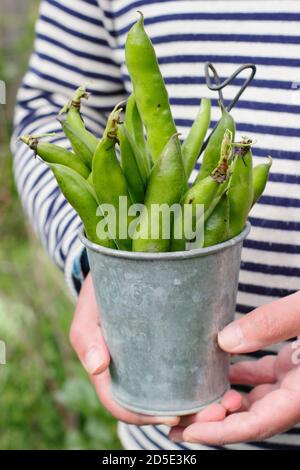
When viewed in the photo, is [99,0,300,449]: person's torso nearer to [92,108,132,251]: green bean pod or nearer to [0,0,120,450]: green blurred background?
[92,108,132,251]: green bean pod

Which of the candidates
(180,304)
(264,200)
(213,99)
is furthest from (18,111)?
(180,304)

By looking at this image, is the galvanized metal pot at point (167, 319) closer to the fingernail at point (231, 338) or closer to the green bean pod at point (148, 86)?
the fingernail at point (231, 338)

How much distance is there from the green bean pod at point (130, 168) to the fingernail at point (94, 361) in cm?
19

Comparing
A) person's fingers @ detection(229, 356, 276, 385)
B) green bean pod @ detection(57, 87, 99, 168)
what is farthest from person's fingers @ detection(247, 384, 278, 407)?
green bean pod @ detection(57, 87, 99, 168)

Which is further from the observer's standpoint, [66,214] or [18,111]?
[18,111]

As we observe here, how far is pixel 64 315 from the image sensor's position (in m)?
2.22

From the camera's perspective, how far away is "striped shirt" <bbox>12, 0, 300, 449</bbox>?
857 millimetres

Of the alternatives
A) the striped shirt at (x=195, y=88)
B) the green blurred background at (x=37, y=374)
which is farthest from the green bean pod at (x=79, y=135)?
the green blurred background at (x=37, y=374)

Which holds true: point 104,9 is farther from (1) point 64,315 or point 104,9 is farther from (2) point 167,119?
(1) point 64,315

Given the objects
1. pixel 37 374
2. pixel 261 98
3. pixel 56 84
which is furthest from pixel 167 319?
pixel 37 374

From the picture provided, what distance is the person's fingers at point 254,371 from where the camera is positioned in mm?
862

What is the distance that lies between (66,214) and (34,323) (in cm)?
97

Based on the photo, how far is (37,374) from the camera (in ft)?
6.19

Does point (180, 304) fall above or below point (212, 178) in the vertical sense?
below
